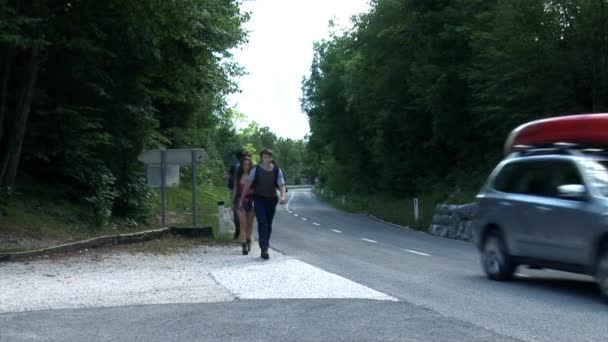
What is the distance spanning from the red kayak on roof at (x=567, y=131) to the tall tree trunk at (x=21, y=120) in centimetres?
1134

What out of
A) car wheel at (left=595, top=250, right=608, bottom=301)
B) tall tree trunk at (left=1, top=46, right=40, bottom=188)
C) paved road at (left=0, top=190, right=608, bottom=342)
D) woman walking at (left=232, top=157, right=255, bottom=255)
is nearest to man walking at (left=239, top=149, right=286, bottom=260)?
woman walking at (left=232, top=157, right=255, bottom=255)

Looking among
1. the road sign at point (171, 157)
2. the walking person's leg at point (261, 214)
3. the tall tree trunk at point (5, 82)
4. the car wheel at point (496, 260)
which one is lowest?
the car wheel at point (496, 260)

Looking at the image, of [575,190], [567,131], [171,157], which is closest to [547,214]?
[575,190]

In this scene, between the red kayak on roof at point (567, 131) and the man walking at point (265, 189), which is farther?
the man walking at point (265, 189)

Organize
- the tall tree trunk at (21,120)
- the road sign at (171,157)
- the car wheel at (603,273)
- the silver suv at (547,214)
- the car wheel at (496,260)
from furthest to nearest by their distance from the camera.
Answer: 1. the road sign at (171,157)
2. the tall tree trunk at (21,120)
3. the car wheel at (496,260)
4. the silver suv at (547,214)
5. the car wheel at (603,273)

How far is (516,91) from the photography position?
24.7m

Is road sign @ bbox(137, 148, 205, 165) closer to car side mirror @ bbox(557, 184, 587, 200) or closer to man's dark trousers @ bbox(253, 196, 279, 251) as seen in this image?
man's dark trousers @ bbox(253, 196, 279, 251)

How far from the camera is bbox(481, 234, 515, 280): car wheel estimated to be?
36.1ft

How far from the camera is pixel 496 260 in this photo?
36.7 feet

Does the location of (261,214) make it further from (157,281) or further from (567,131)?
(567,131)

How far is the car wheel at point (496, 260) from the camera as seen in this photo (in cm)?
1099

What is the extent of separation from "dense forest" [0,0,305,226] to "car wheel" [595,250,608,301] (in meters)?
11.3

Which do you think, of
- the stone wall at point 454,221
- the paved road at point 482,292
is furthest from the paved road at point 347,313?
the stone wall at point 454,221

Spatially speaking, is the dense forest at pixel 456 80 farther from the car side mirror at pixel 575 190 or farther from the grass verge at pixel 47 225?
the car side mirror at pixel 575 190
